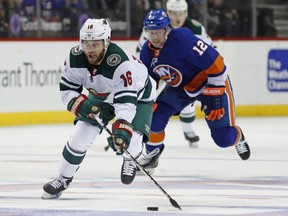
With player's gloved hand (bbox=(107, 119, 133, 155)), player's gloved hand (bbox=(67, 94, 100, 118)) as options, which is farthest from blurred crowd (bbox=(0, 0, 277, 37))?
player's gloved hand (bbox=(107, 119, 133, 155))

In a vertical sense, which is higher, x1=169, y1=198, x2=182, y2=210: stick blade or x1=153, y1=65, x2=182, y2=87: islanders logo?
x1=153, y1=65, x2=182, y2=87: islanders logo

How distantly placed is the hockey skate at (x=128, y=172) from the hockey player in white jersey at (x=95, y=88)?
19 centimetres

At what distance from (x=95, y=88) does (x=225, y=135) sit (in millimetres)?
2099

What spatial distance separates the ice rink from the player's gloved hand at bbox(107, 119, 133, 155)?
1.10 ft

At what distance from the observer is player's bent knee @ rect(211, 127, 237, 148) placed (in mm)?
8969

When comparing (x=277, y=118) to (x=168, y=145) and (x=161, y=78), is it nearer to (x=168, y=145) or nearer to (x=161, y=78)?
(x=168, y=145)

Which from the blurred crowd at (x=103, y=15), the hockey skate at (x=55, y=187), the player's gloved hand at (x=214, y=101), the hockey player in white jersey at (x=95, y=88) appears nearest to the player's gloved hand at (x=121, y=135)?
the hockey player in white jersey at (x=95, y=88)

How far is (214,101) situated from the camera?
8.81m

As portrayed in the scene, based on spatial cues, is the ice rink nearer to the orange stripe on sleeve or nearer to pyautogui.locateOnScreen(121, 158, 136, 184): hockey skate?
pyautogui.locateOnScreen(121, 158, 136, 184): hockey skate

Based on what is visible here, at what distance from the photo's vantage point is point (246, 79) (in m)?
15.2

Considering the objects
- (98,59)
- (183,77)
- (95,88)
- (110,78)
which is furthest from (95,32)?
(183,77)

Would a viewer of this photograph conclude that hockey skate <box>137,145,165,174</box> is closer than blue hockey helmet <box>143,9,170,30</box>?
No

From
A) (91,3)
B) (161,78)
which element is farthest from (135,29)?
(161,78)

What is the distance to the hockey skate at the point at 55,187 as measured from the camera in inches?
278
